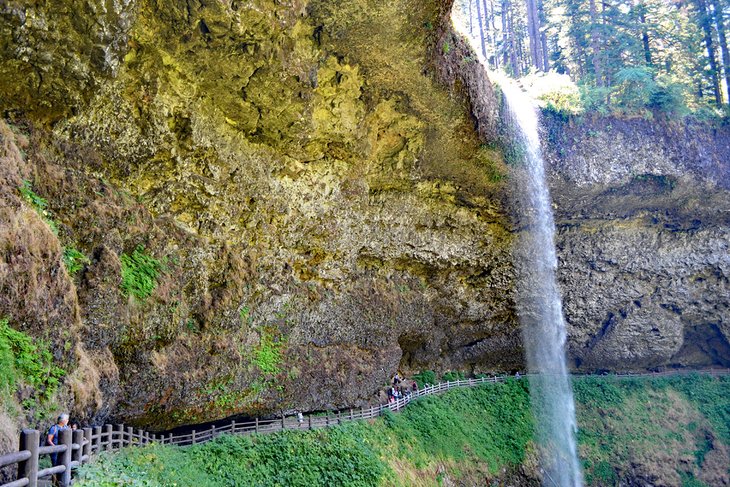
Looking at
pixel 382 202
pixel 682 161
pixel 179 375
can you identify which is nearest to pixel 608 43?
pixel 682 161

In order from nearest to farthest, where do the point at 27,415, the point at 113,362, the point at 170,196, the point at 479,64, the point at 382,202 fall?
1. the point at 27,415
2. the point at 113,362
3. the point at 170,196
4. the point at 479,64
5. the point at 382,202

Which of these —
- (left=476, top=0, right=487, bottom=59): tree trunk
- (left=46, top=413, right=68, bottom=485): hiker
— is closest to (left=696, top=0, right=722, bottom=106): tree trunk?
(left=476, top=0, right=487, bottom=59): tree trunk

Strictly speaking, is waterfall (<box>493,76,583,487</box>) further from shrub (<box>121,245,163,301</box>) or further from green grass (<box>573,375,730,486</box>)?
shrub (<box>121,245,163,301</box>)

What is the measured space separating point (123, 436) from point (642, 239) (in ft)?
70.2

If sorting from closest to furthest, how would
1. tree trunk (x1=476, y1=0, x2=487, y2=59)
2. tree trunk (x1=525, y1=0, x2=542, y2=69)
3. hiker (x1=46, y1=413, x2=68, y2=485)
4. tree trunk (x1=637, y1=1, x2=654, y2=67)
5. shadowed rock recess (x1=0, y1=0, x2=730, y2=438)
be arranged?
hiker (x1=46, y1=413, x2=68, y2=485) → shadowed rock recess (x1=0, y1=0, x2=730, y2=438) → tree trunk (x1=637, y1=1, x2=654, y2=67) → tree trunk (x1=525, y1=0, x2=542, y2=69) → tree trunk (x1=476, y1=0, x2=487, y2=59)

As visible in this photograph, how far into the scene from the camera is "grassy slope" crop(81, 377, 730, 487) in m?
12.4

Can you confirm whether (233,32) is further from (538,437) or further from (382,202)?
(538,437)

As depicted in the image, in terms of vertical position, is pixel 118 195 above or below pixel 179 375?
above

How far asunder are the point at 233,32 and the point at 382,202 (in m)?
8.20

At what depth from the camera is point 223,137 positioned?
535 inches

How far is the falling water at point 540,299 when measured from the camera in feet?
63.0

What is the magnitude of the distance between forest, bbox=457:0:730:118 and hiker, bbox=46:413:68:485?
18473 mm

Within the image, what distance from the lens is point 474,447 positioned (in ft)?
62.3

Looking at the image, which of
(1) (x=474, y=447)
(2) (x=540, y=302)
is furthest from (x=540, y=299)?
(1) (x=474, y=447)
